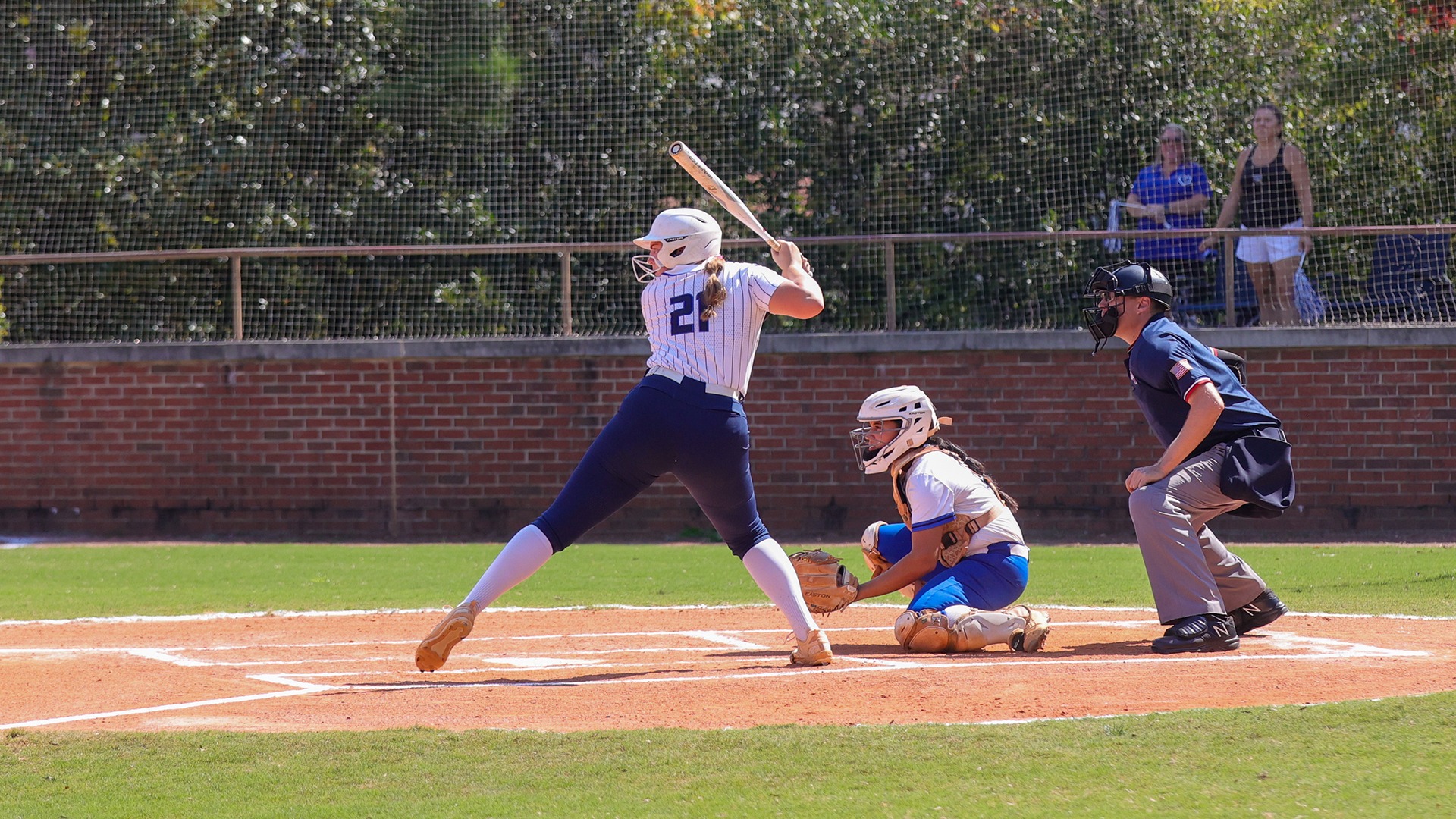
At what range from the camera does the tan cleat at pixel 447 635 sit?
6250mm

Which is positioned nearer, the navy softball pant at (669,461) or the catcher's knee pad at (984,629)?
the navy softball pant at (669,461)

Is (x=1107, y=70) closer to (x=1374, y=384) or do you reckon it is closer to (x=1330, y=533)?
(x=1374, y=384)

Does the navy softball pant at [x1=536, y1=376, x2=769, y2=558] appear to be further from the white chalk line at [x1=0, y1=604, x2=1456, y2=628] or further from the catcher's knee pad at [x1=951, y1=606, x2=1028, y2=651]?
the white chalk line at [x1=0, y1=604, x2=1456, y2=628]

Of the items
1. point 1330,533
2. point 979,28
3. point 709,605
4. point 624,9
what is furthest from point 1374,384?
point 624,9

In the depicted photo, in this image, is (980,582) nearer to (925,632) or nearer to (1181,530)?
(925,632)

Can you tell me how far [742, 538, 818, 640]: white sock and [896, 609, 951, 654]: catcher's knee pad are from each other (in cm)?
84

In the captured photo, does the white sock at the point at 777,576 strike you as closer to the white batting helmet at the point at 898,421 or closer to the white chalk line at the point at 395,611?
the white batting helmet at the point at 898,421

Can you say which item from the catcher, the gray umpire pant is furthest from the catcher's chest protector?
the gray umpire pant

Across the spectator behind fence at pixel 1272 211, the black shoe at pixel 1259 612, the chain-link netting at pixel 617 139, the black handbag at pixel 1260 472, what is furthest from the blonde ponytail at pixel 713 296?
the spectator behind fence at pixel 1272 211

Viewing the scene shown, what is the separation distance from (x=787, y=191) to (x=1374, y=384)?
603cm

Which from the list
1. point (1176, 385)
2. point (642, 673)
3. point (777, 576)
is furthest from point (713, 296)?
point (1176, 385)

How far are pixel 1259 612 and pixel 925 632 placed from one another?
170 cm

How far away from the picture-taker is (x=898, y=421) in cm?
736

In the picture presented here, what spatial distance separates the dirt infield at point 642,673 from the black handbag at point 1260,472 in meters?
0.68
